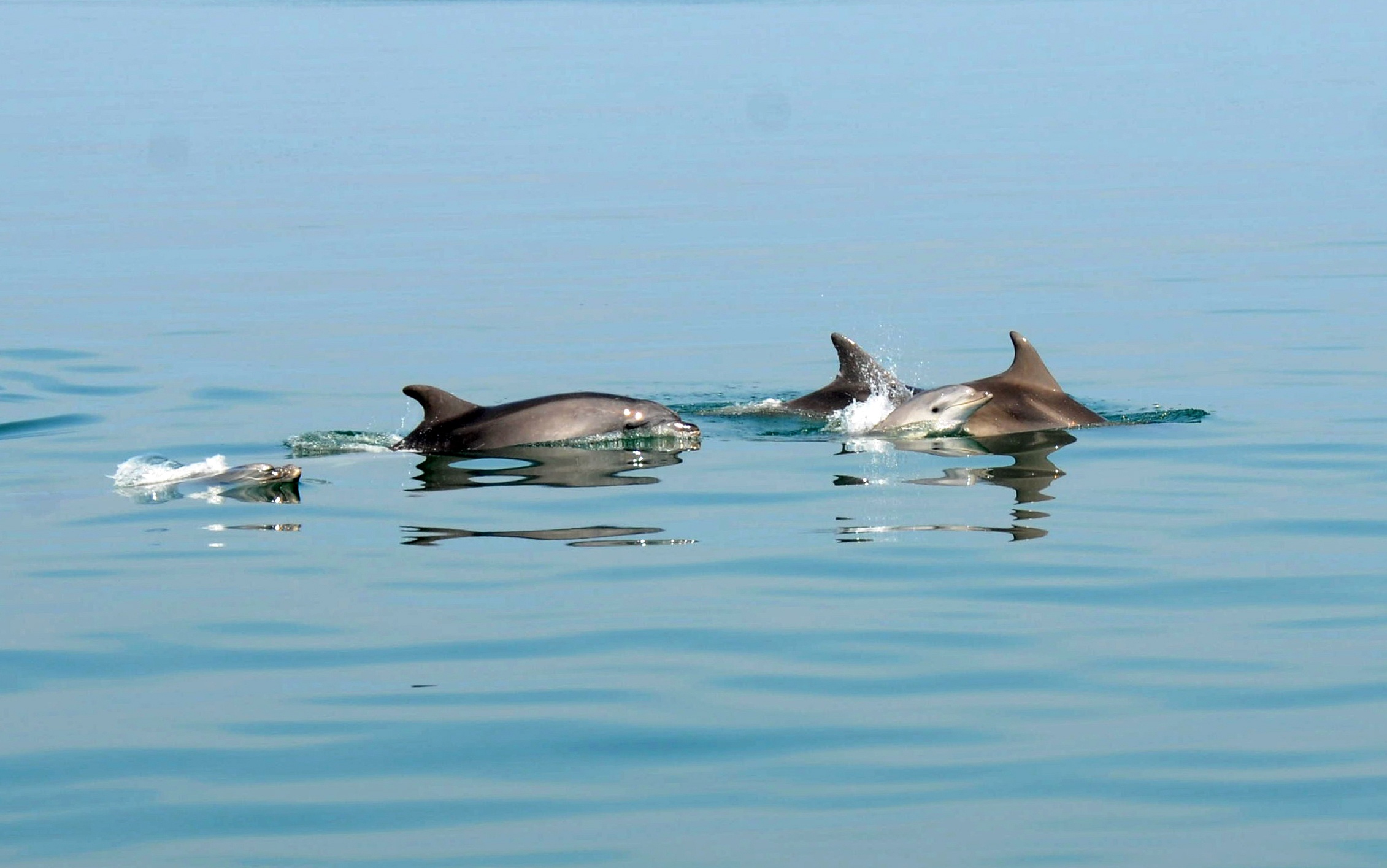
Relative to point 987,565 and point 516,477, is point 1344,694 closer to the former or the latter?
point 987,565

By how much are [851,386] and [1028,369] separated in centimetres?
178

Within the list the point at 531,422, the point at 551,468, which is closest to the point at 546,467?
the point at 551,468

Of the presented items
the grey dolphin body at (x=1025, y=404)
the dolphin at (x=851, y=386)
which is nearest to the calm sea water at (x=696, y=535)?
the grey dolphin body at (x=1025, y=404)

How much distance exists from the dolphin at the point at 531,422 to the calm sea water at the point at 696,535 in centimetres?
46

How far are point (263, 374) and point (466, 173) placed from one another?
2116cm

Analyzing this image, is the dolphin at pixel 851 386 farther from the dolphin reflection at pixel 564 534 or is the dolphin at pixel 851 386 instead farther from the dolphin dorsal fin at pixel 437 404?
the dolphin reflection at pixel 564 534

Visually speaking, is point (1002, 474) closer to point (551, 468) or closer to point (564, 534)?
point (551, 468)

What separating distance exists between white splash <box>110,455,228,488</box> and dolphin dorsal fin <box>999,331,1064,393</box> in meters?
7.03

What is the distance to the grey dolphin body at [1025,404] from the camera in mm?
19156

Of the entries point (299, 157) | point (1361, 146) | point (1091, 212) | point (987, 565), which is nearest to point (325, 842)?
point (987, 565)

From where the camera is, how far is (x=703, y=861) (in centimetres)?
864

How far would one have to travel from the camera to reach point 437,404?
18.3 metres

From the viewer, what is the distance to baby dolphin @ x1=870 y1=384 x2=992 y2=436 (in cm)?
1897

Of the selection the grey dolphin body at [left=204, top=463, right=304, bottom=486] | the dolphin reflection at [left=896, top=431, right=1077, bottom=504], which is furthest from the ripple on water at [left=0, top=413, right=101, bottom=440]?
the dolphin reflection at [left=896, top=431, right=1077, bottom=504]
